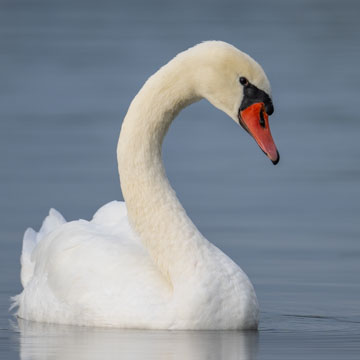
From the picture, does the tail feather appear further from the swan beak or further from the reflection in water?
the swan beak

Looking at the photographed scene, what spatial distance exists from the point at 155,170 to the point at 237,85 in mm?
766

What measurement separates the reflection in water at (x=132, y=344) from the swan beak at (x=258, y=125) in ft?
3.72

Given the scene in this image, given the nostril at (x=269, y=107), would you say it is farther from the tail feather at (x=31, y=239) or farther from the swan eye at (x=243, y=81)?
the tail feather at (x=31, y=239)

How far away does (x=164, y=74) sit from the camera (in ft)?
33.7

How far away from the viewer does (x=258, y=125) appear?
1020 cm

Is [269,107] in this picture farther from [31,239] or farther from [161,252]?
[31,239]

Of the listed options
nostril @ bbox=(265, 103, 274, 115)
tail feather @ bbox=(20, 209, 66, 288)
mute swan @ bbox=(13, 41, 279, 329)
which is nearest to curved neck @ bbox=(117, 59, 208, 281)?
mute swan @ bbox=(13, 41, 279, 329)

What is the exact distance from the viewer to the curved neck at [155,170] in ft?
33.7

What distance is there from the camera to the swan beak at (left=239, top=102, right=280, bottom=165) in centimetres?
1014

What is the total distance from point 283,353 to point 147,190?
5.91 ft

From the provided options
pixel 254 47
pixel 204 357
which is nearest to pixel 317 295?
pixel 204 357

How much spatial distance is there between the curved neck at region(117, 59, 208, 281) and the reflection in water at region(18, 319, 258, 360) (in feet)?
2.21

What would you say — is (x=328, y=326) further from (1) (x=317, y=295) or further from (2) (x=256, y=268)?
(2) (x=256, y=268)

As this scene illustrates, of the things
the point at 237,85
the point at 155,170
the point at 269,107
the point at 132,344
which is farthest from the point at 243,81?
the point at 132,344
